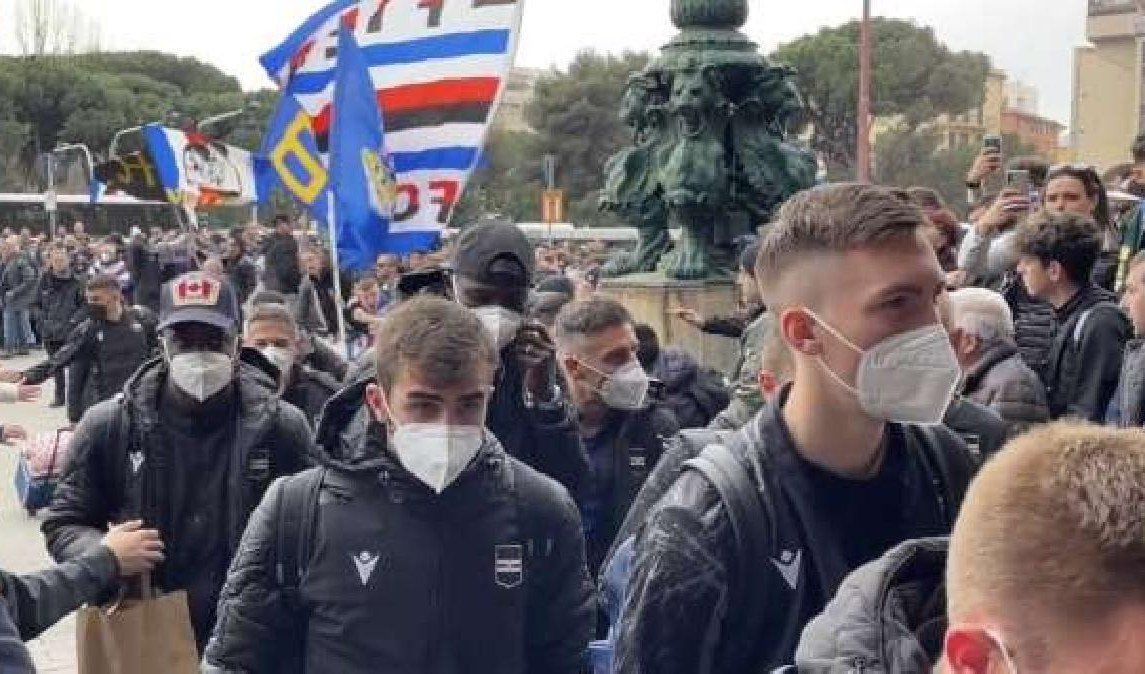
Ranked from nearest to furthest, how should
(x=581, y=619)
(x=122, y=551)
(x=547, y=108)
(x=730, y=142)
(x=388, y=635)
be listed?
(x=388, y=635), (x=581, y=619), (x=122, y=551), (x=730, y=142), (x=547, y=108)

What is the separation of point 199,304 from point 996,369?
2.34 meters

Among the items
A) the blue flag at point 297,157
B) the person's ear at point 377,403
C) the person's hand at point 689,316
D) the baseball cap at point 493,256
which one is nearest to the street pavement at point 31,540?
the blue flag at point 297,157

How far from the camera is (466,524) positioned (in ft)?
10.7

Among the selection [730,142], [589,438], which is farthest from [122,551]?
[730,142]

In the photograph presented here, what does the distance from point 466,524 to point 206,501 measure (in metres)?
1.41

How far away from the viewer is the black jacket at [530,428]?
15.2 feet

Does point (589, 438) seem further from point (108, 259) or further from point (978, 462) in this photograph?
point (108, 259)

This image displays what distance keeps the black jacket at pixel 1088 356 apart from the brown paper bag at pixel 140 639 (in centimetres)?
315

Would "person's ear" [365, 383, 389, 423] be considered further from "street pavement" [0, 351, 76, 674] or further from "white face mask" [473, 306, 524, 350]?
"street pavement" [0, 351, 76, 674]

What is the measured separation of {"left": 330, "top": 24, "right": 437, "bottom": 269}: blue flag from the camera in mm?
7086

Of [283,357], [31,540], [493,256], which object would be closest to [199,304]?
[493,256]

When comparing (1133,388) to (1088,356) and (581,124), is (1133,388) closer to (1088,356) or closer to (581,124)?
(1088,356)

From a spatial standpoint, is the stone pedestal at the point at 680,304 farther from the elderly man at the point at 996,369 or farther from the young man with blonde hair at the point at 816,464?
the young man with blonde hair at the point at 816,464

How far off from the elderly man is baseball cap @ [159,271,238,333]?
2122mm
